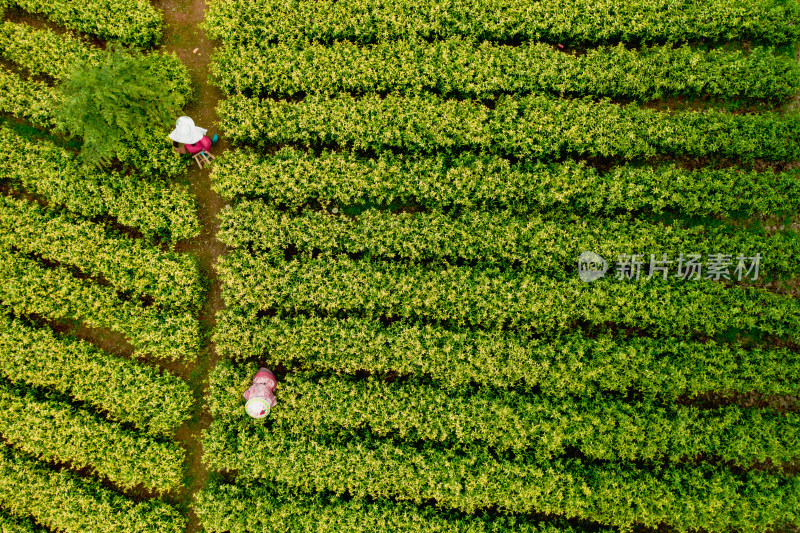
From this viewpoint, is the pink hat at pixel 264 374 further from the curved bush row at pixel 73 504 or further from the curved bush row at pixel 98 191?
the curved bush row at pixel 73 504

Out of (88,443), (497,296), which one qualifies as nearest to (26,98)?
(88,443)

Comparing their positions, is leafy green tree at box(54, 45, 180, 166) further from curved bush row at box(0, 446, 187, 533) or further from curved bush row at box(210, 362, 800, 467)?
curved bush row at box(0, 446, 187, 533)

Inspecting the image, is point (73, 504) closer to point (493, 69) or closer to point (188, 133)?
point (188, 133)

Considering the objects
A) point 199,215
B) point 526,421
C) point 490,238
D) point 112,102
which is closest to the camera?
point 112,102

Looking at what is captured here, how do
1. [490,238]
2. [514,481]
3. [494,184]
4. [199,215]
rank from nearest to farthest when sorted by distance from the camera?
[514,481] < [490,238] < [494,184] < [199,215]

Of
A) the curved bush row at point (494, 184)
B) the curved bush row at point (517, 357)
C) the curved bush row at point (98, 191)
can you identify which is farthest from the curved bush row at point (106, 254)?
the curved bush row at point (494, 184)

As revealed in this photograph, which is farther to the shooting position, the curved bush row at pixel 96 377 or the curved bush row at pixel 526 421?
the curved bush row at pixel 96 377

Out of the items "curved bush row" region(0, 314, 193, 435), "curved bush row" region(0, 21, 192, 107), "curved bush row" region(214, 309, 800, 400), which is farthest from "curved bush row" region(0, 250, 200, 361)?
"curved bush row" region(0, 21, 192, 107)
